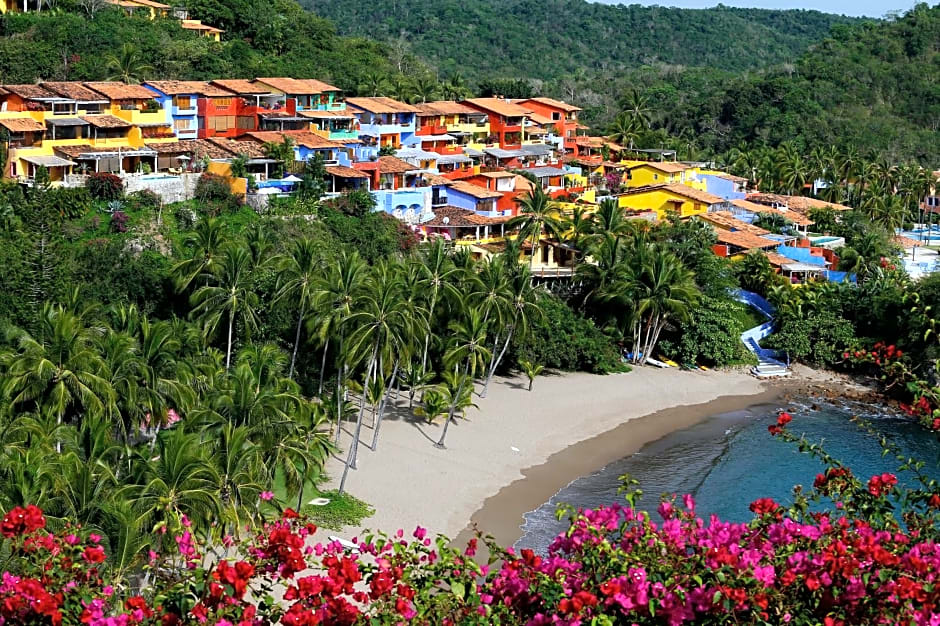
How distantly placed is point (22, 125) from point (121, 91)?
21.8 ft

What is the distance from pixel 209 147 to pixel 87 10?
2615 centimetres

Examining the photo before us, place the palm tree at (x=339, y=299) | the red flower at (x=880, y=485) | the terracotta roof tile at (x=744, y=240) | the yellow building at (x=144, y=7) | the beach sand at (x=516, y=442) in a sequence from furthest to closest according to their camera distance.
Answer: the yellow building at (x=144, y=7)
the terracotta roof tile at (x=744, y=240)
the palm tree at (x=339, y=299)
the beach sand at (x=516, y=442)
the red flower at (x=880, y=485)

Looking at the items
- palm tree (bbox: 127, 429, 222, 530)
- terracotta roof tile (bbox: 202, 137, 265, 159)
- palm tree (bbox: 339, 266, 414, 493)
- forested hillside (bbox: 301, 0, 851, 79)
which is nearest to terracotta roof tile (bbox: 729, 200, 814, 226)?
terracotta roof tile (bbox: 202, 137, 265, 159)

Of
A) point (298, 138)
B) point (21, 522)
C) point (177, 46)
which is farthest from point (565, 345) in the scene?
point (177, 46)

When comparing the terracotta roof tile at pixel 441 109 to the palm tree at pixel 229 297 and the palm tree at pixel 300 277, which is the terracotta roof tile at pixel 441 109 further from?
the palm tree at pixel 300 277

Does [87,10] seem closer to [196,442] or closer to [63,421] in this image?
[63,421]

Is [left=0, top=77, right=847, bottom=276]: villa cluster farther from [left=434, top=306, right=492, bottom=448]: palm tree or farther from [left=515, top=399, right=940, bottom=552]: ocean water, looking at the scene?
[left=434, top=306, right=492, bottom=448]: palm tree

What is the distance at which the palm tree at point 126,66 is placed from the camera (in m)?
67.4

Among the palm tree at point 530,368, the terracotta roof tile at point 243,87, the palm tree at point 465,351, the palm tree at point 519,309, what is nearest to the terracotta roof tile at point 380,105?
the terracotta roof tile at point 243,87

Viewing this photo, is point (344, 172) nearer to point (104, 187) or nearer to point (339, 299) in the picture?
point (104, 187)

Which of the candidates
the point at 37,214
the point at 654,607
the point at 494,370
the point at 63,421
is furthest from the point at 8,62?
the point at 654,607

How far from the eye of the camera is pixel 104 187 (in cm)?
5206

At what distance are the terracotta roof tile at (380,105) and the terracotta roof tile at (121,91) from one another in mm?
13619

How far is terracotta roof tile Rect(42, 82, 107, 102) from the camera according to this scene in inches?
2253
